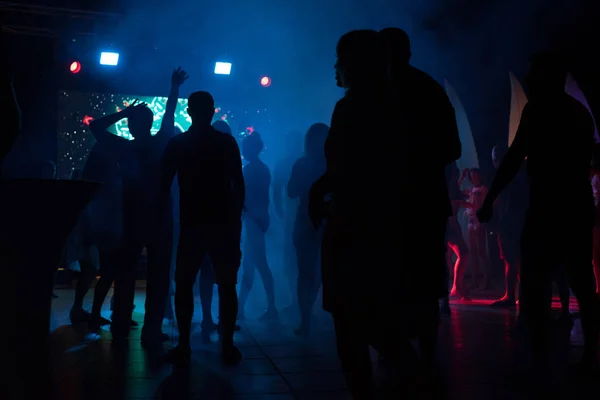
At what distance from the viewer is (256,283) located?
305 inches

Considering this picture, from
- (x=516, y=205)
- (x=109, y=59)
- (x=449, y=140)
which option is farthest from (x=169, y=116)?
(x=109, y=59)

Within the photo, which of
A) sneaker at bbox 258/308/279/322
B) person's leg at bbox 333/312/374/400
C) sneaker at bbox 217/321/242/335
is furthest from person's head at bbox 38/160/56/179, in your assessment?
person's leg at bbox 333/312/374/400

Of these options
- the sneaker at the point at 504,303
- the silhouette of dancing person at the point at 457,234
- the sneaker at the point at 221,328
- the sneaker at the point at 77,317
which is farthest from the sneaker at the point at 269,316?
the sneaker at the point at 504,303

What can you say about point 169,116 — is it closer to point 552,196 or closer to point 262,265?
point 262,265

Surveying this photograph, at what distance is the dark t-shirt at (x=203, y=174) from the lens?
11.0 feet

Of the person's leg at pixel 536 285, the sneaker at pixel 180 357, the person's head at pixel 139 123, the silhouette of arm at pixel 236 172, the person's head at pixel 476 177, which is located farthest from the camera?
the person's head at pixel 476 177

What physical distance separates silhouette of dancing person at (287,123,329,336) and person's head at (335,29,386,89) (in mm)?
2659

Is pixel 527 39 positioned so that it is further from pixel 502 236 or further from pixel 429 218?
pixel 429 218

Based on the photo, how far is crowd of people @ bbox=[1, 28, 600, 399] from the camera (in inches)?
69.1

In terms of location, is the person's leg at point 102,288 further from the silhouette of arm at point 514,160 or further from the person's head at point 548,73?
the person's head at point 548,73

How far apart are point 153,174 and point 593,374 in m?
3.16

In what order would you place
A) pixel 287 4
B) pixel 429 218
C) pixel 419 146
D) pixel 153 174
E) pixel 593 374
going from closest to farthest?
pixel 429 218 → pixel 419 146 → pixel 593 374 → pixel 153 174 → pixel 287 4

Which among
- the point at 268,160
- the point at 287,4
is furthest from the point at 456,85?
the point at 268,160

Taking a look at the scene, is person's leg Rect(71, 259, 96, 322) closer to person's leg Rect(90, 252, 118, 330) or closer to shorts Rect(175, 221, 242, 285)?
person's leg Rect(90, 252, 118, 330)
